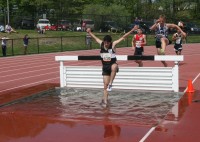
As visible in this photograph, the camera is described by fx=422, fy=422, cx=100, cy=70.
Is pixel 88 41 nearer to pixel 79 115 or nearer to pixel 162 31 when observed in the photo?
pixel 162 31

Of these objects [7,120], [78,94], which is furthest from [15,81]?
[7,120]

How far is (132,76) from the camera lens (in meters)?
13.0

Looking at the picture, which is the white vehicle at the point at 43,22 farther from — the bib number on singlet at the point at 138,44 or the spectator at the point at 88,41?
the bib number on singlet at the point at 138,44

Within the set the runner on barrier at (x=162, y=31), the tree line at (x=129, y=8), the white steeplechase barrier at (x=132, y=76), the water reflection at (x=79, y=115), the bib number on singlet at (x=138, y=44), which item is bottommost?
the water reflection at (x=79, y=115)

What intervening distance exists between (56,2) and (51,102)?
6468cm

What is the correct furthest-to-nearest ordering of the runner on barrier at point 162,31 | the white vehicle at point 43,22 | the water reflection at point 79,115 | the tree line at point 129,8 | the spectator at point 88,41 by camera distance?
the tree line at point 129,8, the white vehicle at point 43,22, the spectator at point 88,41, the runner on barrier at point 162,31, the water reflection at point 79,115

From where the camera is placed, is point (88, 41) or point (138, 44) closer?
point (138, 44)

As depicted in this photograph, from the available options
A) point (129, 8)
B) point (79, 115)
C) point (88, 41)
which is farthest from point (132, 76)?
point (129, 8)

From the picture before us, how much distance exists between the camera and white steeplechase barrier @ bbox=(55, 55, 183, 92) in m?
12.3

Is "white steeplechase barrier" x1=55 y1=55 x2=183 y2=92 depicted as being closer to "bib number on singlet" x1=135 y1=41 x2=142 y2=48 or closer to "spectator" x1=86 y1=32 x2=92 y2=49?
"bib number on singlet" x1=135 y1=41 x2=142 y2=48

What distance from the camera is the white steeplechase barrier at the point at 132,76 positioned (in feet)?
40.5

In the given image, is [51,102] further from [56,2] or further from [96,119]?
[56,2]

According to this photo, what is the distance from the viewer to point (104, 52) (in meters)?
10.7

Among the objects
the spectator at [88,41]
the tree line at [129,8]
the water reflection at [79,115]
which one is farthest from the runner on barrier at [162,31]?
the tree line at [129,8]
